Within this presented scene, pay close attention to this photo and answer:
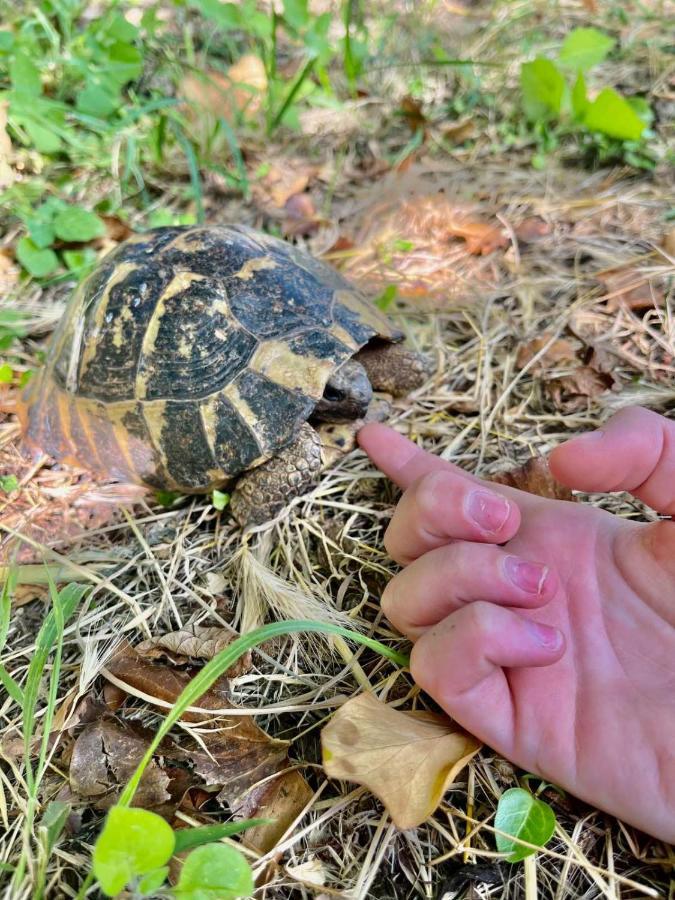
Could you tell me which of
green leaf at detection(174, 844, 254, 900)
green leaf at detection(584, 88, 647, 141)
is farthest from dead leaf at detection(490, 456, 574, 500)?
green leaf at detection(584, 88, 647, 141)

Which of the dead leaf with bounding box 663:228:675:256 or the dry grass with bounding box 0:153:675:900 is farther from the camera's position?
the dead leaf with bounding box 663:228:675:256

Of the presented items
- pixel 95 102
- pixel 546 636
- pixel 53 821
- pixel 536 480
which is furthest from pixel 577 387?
pixel 95 102

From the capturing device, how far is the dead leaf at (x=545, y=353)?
213 cm

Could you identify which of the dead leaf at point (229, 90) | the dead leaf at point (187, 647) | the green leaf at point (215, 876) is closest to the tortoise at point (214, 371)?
the dead leaf at point (187, 647)

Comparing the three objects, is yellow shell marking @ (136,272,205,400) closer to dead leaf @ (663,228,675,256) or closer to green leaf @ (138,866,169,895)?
green leaf @ (138,866,169,895)

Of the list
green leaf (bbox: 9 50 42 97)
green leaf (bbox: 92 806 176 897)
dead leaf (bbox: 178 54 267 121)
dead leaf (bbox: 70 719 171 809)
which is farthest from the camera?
dead leaf (bbox: 178 54 267 121)

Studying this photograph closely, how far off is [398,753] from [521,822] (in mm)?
264

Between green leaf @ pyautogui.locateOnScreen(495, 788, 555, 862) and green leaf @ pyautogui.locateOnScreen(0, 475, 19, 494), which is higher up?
green leaf @ pyautogui.locateOnScreen(0, 475, 19, 494)

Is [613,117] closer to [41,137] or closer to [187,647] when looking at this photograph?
[41,137]

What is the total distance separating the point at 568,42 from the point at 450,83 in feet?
2.37

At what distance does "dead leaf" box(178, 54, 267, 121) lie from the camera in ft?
10.9

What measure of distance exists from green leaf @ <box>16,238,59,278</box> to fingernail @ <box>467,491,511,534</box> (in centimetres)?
233

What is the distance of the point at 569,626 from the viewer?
1.28 metres

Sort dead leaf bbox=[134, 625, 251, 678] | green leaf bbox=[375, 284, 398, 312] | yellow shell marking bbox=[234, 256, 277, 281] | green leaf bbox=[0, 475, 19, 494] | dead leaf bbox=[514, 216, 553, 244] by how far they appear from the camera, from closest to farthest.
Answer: dead leaf bbox=[134, 625, 251, 678]
yellow shell marking bbox=[234, 256, 277, 281]
green leaf bbox=[0, 475, 19, 494]
green leaf bbox=[375, 284, 398, 312]
dead leaf bbox=[514, 216, 553, 244]
